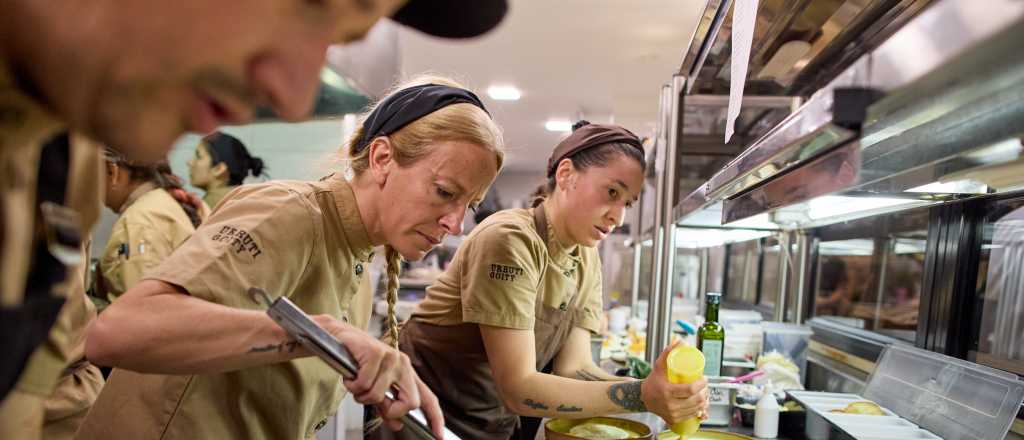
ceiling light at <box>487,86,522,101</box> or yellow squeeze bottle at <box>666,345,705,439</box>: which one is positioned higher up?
ceiling light at <box>487,86,522,101</box>

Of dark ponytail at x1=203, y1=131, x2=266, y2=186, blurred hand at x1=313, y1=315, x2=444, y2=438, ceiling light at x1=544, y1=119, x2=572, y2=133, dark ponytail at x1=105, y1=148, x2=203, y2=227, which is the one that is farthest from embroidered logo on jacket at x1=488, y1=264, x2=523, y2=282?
ceiling light at x1=544, y1=119, x2=572, y2=133

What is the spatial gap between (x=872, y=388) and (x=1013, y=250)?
1.47 ft

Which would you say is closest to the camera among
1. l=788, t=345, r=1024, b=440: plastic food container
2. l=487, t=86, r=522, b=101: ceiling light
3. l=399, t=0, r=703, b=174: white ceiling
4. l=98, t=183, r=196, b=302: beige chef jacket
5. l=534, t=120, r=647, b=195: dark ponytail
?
l=788, t=345, r=1024, b=440: plastic food container

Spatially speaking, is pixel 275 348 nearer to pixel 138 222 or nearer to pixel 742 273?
pixel 138 222

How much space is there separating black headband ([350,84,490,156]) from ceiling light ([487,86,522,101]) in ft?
16.8

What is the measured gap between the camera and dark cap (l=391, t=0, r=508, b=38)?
568 millimetres

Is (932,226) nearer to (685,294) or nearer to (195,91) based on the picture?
(195,91)

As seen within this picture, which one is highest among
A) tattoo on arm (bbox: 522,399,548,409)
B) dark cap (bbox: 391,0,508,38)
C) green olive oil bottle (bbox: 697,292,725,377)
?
dark cap (bbox: 391,0,508,38)

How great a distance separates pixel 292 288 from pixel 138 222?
1794 mm

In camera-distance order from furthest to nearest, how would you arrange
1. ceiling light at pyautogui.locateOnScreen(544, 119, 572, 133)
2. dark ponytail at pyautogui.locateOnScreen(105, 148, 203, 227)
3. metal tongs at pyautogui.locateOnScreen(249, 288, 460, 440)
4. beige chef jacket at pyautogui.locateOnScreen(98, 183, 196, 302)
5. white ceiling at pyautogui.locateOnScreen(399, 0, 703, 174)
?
1. ceiling light at pyautogui.locateOnScreen(544, 119, 572, 133)
2. white ceiling at pyautogui.locateOnScreen(399, 0, 703, 174)
3. dark ponytail at pyautogui.locateOnScreen(105, 148, 203, 227)
4. beige chef jacket at pyautogui.locateOnScreen(98, 183, 196, 302)
5. metal tongs at pyautogui.locateOnScreen(249, 288, 460, 440)

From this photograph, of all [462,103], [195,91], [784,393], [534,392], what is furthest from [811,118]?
[784,393]

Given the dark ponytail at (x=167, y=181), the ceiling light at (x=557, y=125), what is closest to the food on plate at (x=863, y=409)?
the dark ponytail at (x=167, y=181)

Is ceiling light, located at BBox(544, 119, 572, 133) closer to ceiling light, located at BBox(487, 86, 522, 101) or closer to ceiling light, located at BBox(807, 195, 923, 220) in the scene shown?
ceiling light, located at BBox(487, 86, 522, 101)

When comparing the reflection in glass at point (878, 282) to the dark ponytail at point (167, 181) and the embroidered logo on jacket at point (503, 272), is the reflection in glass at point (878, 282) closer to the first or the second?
the embroidered logo on jacket at point (503, 272)
